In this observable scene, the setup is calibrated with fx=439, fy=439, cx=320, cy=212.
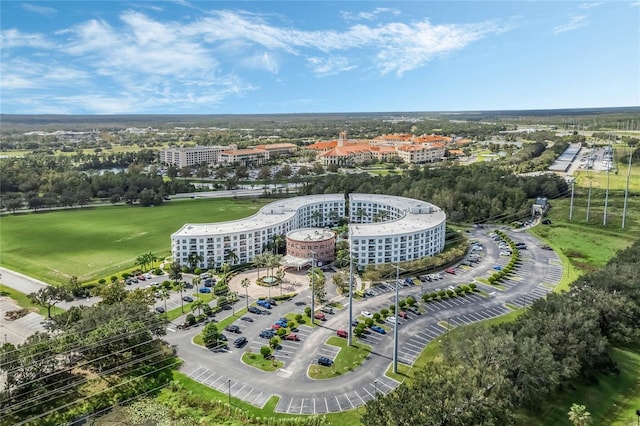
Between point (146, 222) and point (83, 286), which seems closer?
point (83, 286)

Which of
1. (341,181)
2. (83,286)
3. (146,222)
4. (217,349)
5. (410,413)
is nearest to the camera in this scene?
(410,413)

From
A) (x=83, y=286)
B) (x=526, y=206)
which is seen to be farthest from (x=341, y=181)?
(x=83, y=286)

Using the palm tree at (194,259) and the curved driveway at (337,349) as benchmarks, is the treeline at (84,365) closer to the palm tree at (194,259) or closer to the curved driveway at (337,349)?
the curved driveway at (337,349)

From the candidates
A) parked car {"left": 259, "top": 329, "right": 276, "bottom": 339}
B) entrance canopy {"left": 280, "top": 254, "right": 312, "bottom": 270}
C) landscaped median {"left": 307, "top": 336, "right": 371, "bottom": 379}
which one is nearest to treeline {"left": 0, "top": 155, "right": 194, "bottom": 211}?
entrance canopy {"left": 280, "top": 254, "right": 312, "bottom": 270}

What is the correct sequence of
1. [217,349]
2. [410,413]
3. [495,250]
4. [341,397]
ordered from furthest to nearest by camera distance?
[495,250] → [217,349] → [341,397] → [410,413]

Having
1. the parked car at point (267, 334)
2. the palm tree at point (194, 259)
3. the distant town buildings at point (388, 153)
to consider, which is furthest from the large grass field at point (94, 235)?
the distant town buildings at point (388, 153)

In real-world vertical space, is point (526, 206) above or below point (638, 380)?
above

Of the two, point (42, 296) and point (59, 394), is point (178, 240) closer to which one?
point (42, 296)
